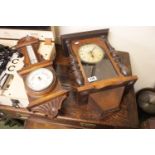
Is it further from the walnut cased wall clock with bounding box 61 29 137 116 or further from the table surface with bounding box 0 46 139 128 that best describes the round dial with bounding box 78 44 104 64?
the table surface with bounding box 0 46 139 128

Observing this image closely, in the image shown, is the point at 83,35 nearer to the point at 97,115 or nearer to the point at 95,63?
the point at 95,63

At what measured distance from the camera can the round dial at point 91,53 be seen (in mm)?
885

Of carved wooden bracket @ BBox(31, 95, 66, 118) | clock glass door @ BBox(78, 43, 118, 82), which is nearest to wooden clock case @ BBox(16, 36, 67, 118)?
carved wooden bracket @ BBox(31, 95, 66, 118)

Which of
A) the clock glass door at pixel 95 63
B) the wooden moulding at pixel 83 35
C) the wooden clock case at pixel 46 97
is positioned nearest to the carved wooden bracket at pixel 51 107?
the wooden clock case at pixel 46 97

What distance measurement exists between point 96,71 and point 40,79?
227 mm

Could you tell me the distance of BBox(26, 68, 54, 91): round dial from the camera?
0.77 meters

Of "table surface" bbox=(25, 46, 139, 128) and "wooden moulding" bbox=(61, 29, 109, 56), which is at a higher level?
"wooden moulding" bbox=(61, 29, 109, 56)

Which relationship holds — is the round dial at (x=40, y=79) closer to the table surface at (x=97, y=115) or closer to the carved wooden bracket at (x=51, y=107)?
the carved wooden bracket at (x=51, y=107)

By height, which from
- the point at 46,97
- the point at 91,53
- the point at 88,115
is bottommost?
the point at 88,115

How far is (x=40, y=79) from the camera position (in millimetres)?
788

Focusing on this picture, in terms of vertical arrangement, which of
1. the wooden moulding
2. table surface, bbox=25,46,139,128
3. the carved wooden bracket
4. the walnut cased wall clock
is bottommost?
table surface, bbox=25,46,139,128

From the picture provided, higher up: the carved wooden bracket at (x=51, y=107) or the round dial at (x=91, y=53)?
the round dial at (x=91, y=53)

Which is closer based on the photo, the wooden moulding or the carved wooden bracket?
the carved wooden bracket

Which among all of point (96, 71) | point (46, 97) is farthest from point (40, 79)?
point (96, 71)
